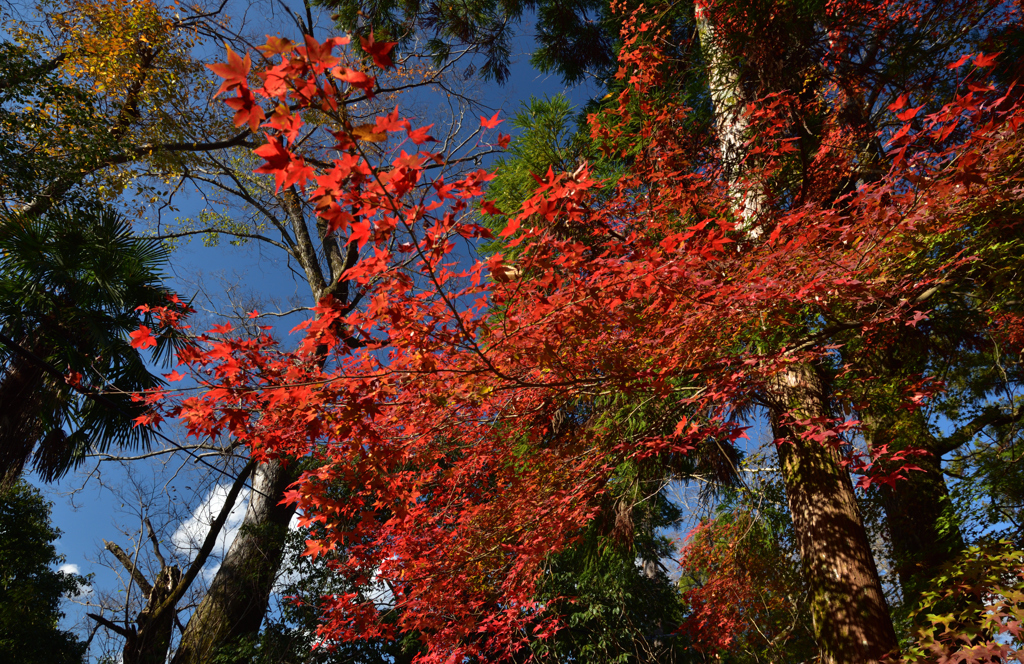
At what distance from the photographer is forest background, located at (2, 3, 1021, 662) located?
8.93 feet

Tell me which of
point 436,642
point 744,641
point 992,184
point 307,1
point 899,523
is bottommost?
point 436,642

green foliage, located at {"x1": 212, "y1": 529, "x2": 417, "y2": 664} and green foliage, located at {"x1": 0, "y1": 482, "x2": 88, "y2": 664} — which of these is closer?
green foliage, located at {"x1": 212, "y1": 529, "x2": 417, "y2": 664}

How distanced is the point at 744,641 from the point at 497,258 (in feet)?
21.7

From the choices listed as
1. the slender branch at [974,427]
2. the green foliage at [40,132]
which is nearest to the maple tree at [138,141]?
the green foliage at [40,132]

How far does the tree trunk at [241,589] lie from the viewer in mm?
6766

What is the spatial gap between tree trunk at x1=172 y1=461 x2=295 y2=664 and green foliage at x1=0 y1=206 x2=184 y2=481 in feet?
6.74

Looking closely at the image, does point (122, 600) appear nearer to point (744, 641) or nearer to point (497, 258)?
point (744, 641)

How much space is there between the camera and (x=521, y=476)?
4.70m

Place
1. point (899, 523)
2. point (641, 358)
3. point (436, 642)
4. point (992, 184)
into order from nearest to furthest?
point (992, 184)
point (641, 358)
point (436, 642)
point (899, 523)

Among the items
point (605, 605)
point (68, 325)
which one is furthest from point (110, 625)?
point (605, 605)

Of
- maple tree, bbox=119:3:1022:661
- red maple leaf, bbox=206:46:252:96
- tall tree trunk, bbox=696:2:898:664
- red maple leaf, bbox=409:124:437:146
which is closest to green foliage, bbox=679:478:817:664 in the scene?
tall tree trunk, bbox=696:2:898:664

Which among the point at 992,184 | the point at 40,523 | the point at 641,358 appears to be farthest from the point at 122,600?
the point at 992,184

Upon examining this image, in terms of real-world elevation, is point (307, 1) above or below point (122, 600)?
above

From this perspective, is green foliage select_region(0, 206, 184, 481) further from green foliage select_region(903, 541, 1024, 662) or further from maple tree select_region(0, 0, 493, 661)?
green foliage select_region(903, 541, 1024, 662)
